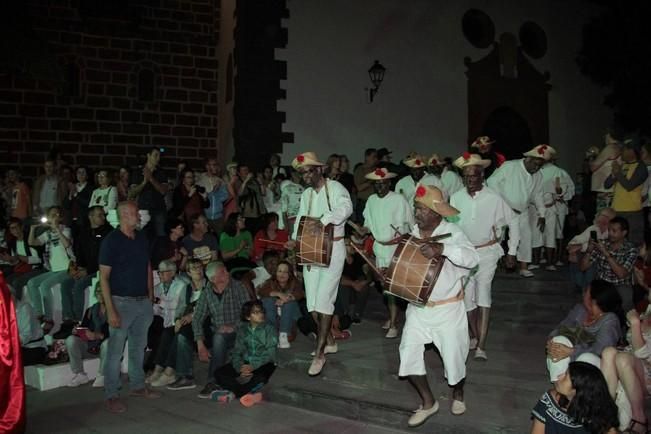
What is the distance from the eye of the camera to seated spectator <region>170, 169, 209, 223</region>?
12.1 metres

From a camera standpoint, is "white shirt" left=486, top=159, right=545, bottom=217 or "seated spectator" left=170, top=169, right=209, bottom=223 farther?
"seated spectator" left=170, top=169, right=209, bottom=223

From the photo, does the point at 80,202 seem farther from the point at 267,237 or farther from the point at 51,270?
the point at 267,237

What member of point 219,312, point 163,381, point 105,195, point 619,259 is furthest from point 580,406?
point 105,195

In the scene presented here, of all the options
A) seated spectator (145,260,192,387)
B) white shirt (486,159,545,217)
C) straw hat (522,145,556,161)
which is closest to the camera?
seated spectator (145,260,192,387)

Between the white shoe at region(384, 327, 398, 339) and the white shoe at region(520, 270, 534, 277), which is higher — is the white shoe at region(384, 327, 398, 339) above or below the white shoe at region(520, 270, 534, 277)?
below

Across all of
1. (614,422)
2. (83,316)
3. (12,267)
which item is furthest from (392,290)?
(12,267)

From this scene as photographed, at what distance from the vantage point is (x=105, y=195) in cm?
1164

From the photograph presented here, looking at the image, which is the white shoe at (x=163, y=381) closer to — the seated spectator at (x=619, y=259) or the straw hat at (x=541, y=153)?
the seated spectator at (x=619, y=259)

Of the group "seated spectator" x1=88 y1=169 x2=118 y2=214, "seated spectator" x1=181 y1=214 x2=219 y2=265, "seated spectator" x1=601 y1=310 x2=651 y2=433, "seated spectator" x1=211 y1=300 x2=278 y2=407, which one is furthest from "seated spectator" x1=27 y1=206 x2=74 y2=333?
"seated spectator" x1=601 y1=310 x2=651 y2=433

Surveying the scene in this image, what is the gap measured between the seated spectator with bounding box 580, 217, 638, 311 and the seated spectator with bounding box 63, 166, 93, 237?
7667 millimetres

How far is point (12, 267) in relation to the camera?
12.0 meters

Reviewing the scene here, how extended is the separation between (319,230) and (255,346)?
1.57 meters

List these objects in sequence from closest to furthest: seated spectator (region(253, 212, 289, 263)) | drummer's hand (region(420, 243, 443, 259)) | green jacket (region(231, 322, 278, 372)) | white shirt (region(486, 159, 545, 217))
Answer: drummer's hand (region(420, 243, 443, 259)) → green jacket (region(231, 322, 278, 372)) → white shirt (region(486, 159, 545, 217)) → seated spectator (region(253, 212, 289, 263))

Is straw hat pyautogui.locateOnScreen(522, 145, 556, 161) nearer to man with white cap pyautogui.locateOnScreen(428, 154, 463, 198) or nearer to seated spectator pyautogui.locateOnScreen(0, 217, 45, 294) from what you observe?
man with white cap pyautogui.locateOnScreen(428, 154, 463, 198)
